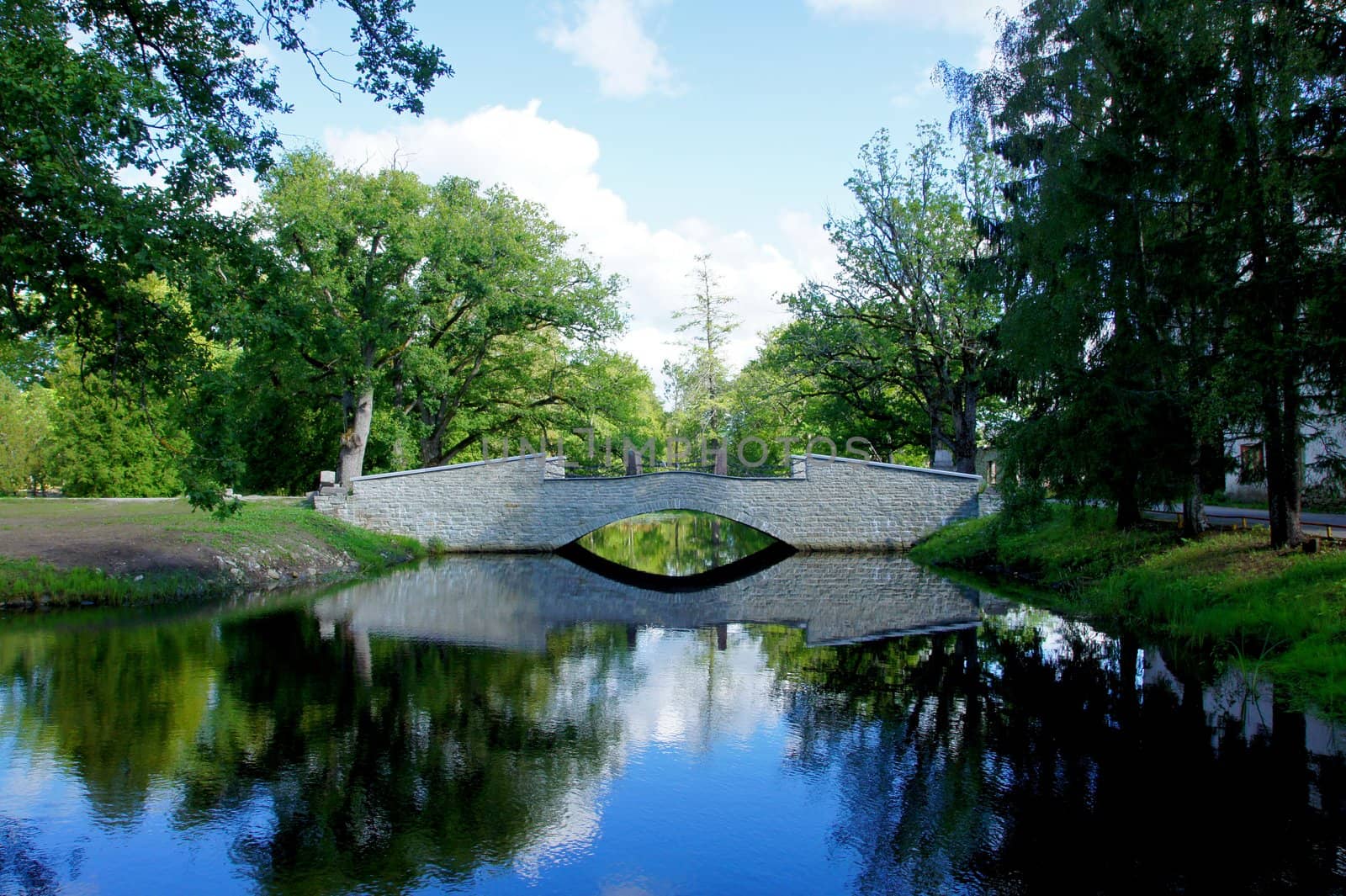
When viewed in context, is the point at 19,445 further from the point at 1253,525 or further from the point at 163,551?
the point at 1253,525

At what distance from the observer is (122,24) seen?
9633 mm

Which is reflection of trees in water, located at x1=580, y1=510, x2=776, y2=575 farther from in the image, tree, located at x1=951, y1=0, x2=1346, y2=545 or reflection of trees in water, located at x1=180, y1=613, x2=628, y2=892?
reflection of trees in water, located at x1=180, y1=613, x2=628, y2=892

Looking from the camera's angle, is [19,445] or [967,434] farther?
[19,445]

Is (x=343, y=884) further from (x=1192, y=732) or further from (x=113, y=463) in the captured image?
(x=113, y=463)

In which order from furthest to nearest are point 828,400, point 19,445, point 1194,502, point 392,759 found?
point 19,445, point 828,400, point 1194,502, point 392,759

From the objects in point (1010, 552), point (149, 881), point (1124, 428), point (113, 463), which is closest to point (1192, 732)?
point (1124, 428)

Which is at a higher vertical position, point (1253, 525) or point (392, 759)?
point (1253, 525)

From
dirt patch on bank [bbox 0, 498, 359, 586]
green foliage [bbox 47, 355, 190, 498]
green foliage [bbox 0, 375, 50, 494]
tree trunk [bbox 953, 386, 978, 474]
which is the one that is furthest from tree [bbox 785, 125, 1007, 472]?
green foliage [bbox 0, 375, 50, 494]

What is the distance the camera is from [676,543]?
31.8 meters

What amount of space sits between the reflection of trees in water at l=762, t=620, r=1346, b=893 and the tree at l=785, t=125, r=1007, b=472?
52.0 feet

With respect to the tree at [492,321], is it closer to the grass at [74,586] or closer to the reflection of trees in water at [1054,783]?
the grass at [74,586]

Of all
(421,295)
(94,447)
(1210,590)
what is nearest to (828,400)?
(421,295)

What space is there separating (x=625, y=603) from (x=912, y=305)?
42.7 ft

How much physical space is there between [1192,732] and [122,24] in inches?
476
